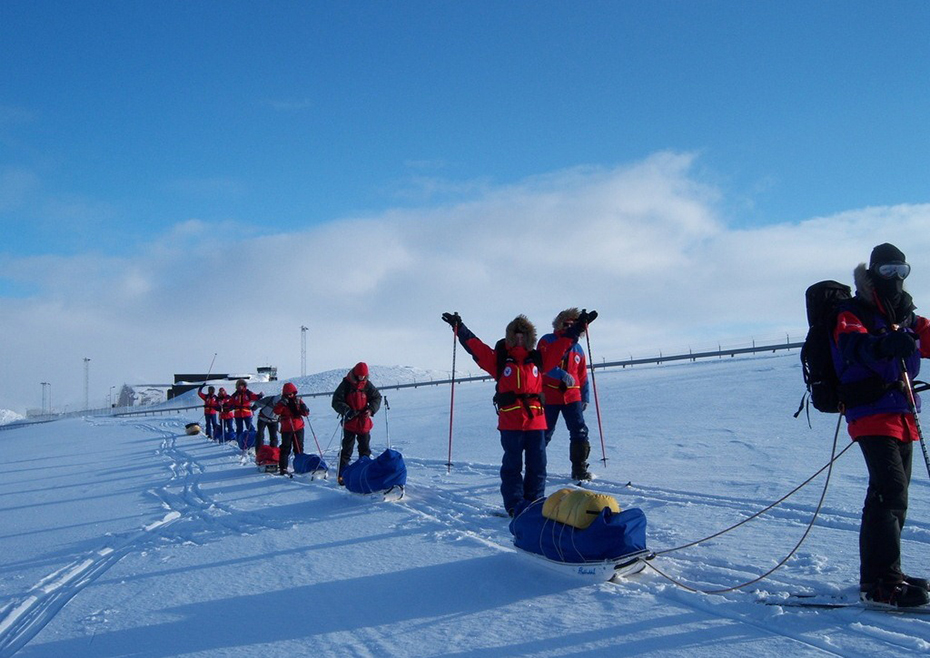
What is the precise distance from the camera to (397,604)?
392 centimetres

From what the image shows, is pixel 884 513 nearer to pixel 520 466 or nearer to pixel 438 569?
pixel 438 569

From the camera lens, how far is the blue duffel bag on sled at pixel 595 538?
4.03 m

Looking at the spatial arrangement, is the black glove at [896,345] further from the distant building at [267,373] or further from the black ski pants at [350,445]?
the distant building at [267,373]

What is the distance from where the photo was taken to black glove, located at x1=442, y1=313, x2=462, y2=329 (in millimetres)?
6125

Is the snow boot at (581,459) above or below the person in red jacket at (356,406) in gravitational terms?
below

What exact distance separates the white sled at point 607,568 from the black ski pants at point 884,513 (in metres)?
1.19

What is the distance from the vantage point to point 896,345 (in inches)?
123

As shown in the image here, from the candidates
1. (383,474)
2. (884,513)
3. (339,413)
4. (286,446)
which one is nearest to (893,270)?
(884,513)

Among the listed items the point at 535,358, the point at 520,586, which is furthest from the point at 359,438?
the point at 520,586

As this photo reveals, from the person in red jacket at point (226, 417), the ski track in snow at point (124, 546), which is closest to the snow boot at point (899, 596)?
the ski track in snow at point (124, 546)

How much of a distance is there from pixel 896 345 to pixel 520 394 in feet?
10.1

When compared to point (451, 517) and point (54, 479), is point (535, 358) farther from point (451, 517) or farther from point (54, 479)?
point (54, 479)

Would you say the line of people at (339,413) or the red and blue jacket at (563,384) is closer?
the red and blue jacket at (563,384)

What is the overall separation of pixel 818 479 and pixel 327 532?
4.81m
